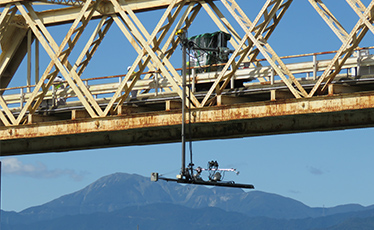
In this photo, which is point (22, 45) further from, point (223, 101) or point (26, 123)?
point (223, 101)

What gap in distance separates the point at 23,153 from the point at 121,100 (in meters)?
7.96

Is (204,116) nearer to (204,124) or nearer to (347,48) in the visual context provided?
(204,124)

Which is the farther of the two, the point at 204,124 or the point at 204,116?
the point at 204,124

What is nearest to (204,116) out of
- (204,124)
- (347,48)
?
(204,124)

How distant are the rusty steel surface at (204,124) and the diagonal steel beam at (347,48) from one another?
3.30ft

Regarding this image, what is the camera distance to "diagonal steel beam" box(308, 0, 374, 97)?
106 feet

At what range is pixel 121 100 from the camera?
1550 inches

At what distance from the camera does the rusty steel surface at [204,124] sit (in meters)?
33.0

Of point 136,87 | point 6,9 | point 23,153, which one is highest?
point 6,9

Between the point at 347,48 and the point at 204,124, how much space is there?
6.82 meters

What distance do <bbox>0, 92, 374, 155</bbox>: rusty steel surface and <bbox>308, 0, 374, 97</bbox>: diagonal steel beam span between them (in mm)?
1005

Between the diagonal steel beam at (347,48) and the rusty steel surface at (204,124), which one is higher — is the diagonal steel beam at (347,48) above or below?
above

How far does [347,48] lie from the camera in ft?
108

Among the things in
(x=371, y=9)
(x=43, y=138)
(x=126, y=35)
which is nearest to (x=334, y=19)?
(x=371, y=9)
